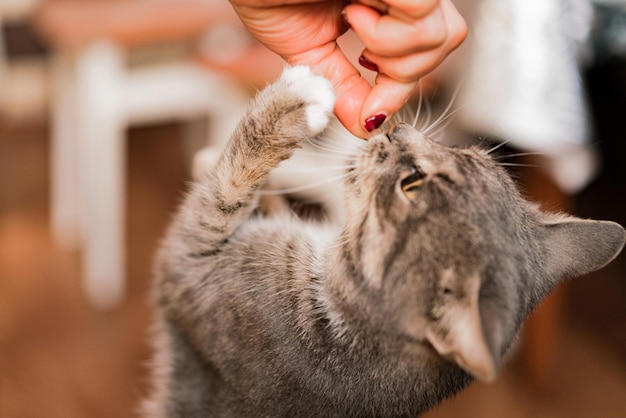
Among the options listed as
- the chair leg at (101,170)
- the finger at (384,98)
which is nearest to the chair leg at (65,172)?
the chair leg at (101,170)

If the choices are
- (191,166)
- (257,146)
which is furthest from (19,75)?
(257,146)

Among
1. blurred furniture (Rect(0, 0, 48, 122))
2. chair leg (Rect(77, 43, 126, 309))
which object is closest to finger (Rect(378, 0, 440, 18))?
chair leg (Rect(77, 43, 126, 309))

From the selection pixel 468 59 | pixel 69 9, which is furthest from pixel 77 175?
pixel 468 59

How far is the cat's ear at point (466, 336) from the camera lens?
0.75m

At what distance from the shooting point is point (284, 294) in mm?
979

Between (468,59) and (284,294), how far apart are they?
1300mm

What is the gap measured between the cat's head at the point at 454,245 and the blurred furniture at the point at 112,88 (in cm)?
136

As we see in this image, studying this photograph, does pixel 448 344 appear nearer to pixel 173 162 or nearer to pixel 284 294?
pixel 284 294

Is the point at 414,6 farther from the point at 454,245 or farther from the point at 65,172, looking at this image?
the point at 65,172

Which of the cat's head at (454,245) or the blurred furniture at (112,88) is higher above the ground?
the blurred furniture at (112,88)

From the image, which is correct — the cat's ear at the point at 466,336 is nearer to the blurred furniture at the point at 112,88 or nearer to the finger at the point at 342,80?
the finger at the point at 342,80

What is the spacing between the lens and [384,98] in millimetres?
876

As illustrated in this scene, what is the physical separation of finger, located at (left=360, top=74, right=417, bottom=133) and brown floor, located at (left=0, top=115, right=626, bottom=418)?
4.14 feet

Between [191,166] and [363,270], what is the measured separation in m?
1.54
